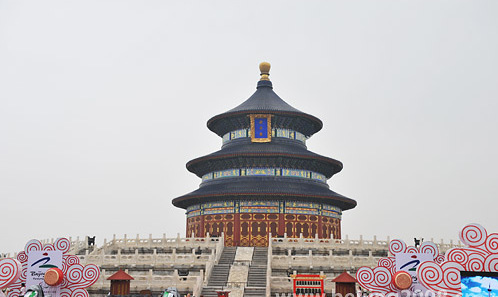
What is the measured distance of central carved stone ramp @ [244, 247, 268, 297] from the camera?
95.3 ft

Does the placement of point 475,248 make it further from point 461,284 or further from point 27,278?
point 27,278

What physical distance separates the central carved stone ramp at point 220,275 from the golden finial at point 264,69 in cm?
2693

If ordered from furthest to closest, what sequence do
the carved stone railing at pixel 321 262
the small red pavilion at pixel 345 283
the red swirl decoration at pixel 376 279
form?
the carved stone railing at pixel 321 262
the small red pavilion at pixel 345 283
the red swirl decoration at pixel 376 279

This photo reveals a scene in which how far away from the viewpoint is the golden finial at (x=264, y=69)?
59406 millimetres

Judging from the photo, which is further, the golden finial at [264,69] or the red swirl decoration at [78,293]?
the golden finial at [264,69]

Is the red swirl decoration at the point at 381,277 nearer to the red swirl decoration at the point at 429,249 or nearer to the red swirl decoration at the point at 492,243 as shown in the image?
the red swirl decoration at the point at 429,249

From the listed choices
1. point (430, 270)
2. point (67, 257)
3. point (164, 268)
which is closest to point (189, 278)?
point (164, 268)

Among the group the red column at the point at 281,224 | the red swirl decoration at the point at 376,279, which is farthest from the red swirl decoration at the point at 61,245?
the red column at the point at 281,224

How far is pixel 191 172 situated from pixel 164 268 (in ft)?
82.8

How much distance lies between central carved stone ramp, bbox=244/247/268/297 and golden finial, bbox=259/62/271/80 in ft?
84.0

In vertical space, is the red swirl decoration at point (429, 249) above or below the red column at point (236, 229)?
below

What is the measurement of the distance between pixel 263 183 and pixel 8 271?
36291 millimetres

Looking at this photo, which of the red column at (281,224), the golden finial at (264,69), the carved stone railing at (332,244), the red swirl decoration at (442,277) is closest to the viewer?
the red swirl decoration at (442,277)

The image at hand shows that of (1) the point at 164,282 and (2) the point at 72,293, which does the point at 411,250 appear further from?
(1) the point at 164,282
